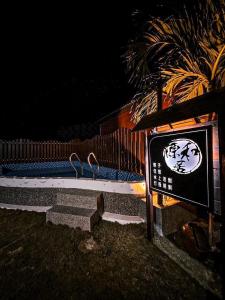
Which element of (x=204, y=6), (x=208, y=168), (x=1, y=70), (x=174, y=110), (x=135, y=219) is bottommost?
(x=135, y=219)

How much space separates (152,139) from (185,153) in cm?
102

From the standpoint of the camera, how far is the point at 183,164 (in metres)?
3.17

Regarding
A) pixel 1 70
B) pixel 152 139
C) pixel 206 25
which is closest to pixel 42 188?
pixel 152 139

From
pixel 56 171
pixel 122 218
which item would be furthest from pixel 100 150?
pixel 56 171

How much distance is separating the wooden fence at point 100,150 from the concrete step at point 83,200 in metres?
1.69

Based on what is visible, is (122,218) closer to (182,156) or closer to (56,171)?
(182,156)

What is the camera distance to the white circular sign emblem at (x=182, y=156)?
294cm

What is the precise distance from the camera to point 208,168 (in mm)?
2691

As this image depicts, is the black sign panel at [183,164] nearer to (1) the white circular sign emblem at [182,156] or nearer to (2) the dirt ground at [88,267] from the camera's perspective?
(1) the white circular sign emblem at [182,156]

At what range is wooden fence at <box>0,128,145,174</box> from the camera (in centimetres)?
612

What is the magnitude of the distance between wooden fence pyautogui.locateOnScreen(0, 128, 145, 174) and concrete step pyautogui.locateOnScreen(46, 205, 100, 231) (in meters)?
2.15

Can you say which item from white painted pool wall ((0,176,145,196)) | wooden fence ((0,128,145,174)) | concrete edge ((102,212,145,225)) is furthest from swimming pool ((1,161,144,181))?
concrete edge ((102,212,145,225))

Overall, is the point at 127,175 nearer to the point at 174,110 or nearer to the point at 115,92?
the point at 174,110

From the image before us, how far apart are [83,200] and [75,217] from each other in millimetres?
613
